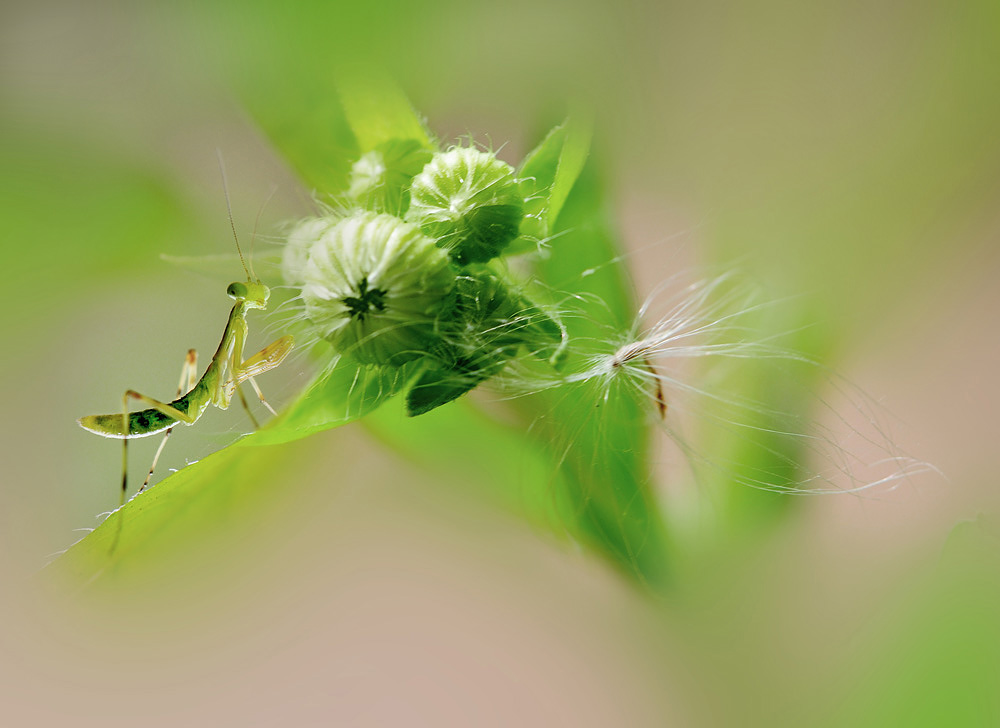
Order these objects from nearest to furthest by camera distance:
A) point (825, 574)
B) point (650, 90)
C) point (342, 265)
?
point (342, 265) < point (825, 574) < point (650, 90)

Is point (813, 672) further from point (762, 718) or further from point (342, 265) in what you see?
point (342, 265)

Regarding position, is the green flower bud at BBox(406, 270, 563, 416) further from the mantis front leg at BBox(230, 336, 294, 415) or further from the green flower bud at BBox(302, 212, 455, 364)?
the mantis front leg at BBox(230, 336, 294, 415)

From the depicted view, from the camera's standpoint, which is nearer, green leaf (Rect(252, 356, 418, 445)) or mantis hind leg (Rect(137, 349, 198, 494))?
green leaf (Rect(252, 356, 418, 445))

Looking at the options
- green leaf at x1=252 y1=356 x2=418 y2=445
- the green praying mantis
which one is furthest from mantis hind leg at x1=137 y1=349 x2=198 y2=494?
green leaf at x1=252 y1=356 x2=418 y2=445

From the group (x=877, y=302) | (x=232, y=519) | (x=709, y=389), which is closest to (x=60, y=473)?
(x=232, y=519)

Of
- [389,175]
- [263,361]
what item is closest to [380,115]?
[389,175]
